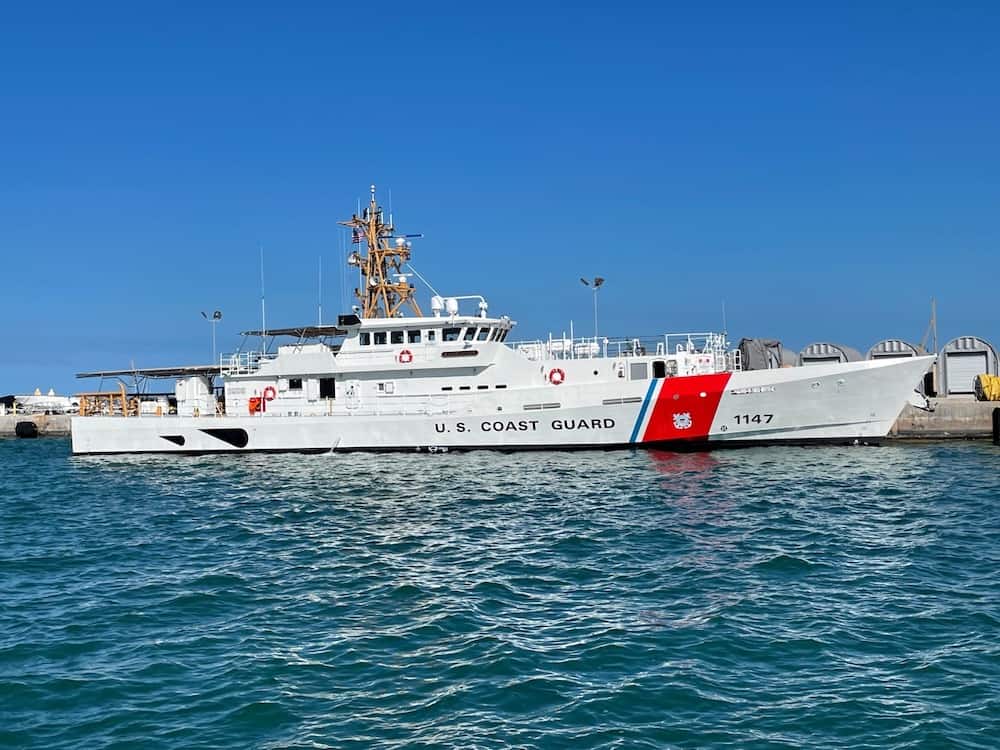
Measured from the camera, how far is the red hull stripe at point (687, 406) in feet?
84.0

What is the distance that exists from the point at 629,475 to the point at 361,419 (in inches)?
Result: 423

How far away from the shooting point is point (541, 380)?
27750mm

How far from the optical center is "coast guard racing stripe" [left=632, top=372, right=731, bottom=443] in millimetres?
25609

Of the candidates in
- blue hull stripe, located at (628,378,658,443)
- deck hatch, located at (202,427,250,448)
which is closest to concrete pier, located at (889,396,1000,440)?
blue hull stripe, located at (628,378,658,443)

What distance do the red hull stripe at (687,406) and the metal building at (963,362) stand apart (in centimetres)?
1986

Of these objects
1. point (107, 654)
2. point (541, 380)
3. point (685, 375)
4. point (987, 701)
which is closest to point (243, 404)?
point (541, 380)

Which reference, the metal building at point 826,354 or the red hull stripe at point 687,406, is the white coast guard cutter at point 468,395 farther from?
the metal building at point 826,354

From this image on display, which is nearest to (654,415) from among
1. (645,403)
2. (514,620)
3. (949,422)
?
(645,403)

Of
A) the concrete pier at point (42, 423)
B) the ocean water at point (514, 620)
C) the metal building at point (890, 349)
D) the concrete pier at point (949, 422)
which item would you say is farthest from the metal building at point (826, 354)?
the concrete pier at point (42, 423)

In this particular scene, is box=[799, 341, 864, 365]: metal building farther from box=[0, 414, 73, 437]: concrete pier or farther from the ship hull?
box=[0, 414, 73, 437]: concrete pier

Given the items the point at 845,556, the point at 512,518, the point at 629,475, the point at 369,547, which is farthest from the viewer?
the point at 629,475

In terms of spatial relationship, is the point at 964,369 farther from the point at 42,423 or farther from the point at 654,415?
the point at 42,423

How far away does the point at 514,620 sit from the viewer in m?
9.31

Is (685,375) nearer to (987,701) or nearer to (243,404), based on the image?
(243,404)
